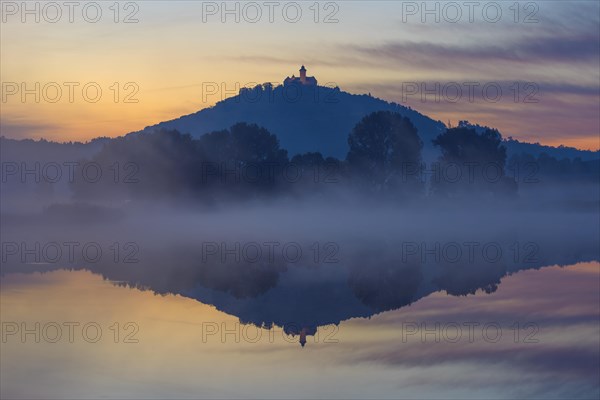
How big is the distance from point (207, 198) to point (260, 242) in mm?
44826

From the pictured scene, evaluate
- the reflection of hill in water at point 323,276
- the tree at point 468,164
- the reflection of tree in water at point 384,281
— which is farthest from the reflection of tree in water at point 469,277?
the tree at point 468,164

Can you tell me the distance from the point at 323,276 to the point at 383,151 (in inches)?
2956

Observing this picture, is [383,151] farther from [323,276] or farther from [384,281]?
[384,281]

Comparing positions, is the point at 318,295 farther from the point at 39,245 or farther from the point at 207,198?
the point at 207,198

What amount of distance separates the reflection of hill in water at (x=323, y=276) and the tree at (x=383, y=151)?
5164 cm

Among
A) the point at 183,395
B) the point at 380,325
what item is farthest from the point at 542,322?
the point at 183,395

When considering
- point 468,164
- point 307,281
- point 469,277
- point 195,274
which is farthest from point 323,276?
point 468,164

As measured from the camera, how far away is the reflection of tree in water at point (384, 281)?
32.4m

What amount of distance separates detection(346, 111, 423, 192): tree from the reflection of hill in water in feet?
169

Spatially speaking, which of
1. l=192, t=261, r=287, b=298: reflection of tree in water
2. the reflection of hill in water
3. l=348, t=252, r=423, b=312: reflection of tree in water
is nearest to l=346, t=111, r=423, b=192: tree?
the reflection of hill in water

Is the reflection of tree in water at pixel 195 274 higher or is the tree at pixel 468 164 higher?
the tree at pixel 468 164

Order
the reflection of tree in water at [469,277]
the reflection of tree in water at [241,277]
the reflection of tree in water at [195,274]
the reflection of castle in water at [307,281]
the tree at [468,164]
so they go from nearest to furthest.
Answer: the reflection of castle in water at [307,281] → the reflection of tree in water at [241,277] → the reflection of tree in water at [195,274] → the reflection of tree in water at [469,277] → the tree at [468,164]

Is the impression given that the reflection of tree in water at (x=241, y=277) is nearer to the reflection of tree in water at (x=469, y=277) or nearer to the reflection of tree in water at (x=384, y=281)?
the reflection of tree in water at (x=384, y=281)

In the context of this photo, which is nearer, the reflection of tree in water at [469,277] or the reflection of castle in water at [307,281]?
the reflection of castle in water at [307,281]
